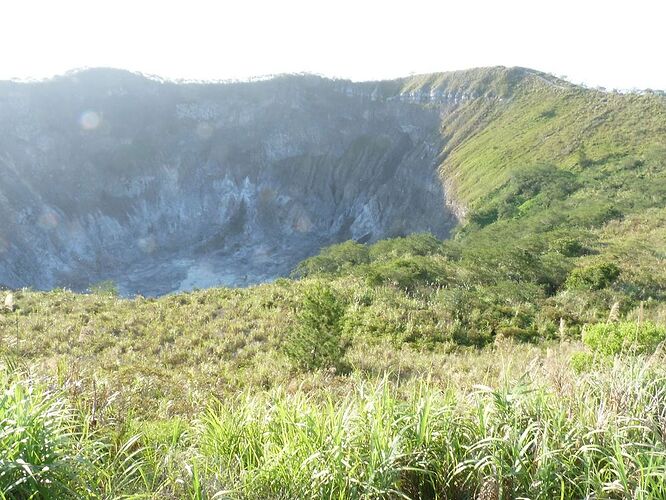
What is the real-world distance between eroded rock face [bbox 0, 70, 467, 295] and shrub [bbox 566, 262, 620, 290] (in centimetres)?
4559

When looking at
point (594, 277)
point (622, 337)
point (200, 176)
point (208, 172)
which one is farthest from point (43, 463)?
point (208, 172)

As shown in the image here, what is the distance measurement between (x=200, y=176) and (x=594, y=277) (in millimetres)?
84601

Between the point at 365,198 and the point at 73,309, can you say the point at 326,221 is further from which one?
the point at 73,309

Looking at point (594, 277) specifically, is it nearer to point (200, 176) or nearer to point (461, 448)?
point (461, 448)

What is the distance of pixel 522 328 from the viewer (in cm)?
1344

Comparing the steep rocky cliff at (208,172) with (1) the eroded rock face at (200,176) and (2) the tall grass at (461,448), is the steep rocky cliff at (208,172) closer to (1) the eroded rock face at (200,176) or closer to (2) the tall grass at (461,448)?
(1) the eroded rock face at (200,176)

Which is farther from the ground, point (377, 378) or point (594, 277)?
point (377, 378)

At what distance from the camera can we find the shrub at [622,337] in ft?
24.4

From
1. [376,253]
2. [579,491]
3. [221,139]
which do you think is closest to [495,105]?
[221,139]

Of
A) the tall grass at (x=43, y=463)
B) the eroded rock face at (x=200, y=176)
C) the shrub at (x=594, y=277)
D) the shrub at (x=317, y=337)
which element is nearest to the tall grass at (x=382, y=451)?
the tall grass at (x=43, y=463)

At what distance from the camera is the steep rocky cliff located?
7044 centimetres

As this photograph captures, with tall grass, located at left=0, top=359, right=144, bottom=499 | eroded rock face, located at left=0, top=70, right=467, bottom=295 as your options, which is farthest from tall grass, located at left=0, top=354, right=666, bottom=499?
eroded rock face, located at left=0, top=70, right=467, bottom=295

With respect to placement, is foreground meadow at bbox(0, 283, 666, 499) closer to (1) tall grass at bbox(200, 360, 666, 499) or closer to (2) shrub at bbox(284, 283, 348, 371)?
(1) tall grass at bbox(200, 360, 666, 499)

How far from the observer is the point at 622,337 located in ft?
25.8
